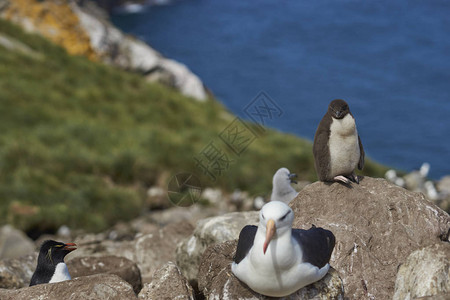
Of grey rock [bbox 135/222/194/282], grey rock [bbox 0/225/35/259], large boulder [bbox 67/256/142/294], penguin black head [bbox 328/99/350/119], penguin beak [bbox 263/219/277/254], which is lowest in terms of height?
grey rock [bbox 0/225/35/259]

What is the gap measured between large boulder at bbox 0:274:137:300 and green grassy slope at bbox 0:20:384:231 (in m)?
8.04

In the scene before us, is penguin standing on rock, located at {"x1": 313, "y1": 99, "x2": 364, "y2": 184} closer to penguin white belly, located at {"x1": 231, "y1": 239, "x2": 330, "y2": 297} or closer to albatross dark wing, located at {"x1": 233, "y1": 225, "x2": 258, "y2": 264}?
albatross dark wing, located at {"x1": 233, "y1": 225, "x2": 258, "y2": 264}

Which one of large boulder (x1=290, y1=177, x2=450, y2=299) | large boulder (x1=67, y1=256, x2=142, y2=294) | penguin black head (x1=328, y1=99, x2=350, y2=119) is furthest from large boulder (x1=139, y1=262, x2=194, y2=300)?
penguin black head (x1=328, y1=99, x2=350, y2=119)

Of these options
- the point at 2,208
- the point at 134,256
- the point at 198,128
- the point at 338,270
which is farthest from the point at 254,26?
the point at 338,270

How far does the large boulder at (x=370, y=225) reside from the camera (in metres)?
6.38

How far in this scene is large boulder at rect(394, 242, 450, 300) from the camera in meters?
5.29

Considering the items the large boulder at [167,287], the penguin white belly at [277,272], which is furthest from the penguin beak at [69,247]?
the penguin white belly at [277,272]

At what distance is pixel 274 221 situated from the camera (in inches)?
202

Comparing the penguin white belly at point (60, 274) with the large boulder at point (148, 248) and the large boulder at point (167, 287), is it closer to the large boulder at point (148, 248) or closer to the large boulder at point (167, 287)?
the large boulder at point (148, 248)

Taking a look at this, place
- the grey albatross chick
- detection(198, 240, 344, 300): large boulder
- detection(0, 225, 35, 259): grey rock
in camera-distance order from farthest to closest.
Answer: detection(0, 225, 35, 259): grey rock
the grey albatross chick
detection(198, 240, 344, 300): large boulder

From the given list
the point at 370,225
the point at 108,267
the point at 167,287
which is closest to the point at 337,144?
the point at 370,225

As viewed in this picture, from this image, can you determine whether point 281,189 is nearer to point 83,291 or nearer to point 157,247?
point 157,247

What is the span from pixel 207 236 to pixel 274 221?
10.5 ft

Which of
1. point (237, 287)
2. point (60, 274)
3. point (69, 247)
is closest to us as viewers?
point (237, 287)
